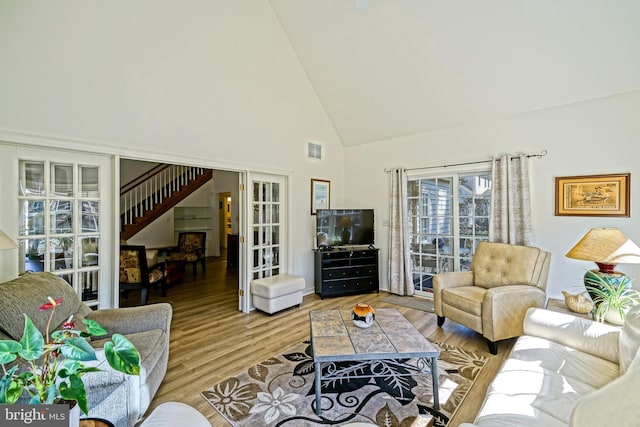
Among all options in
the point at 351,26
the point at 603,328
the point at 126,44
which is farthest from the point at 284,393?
the point at 351,26

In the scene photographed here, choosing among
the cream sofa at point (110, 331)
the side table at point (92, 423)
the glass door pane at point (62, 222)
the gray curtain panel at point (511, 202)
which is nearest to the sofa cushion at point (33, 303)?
the cream sofa at point (110, 331)

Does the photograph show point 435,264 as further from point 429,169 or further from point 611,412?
point 611,412

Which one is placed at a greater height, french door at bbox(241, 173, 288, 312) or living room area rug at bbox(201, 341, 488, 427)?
french door at bbox(241, 173, 288, 312)

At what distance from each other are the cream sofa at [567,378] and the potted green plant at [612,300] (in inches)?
12.9

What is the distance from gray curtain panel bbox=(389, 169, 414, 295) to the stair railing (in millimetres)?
4289

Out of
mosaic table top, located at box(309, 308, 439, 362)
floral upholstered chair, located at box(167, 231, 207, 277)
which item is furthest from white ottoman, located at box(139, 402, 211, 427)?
floral upholstered chair, located at box(167, 231, 207, 277)

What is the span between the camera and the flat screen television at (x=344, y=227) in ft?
15.4

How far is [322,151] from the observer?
5172mm

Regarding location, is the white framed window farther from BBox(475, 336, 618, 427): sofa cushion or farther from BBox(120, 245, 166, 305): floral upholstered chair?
BBox(120, 245, 166, 305): floral upholstered chair

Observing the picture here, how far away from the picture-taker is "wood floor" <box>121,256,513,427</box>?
2243mm

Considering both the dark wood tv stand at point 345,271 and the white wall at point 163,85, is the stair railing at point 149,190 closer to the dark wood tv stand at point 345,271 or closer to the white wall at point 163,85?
the white wall at point 163,85

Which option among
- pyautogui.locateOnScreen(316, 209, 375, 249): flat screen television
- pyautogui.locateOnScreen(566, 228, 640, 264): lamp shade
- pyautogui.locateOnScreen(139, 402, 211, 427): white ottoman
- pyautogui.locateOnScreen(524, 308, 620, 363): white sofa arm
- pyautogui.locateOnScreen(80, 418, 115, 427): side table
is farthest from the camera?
pyautogui.locateOnScreen(316, 209, 375, 249): flat screen television

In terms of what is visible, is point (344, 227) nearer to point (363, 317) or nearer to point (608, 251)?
point (363, 317)

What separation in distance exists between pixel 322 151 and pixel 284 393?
12.9 ft
